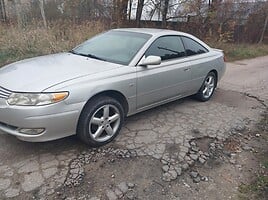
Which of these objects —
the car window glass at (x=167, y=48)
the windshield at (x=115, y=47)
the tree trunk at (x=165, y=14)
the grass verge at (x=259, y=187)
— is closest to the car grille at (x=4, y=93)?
the windshield at (x=115, y=47)

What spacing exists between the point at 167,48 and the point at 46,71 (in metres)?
2.00

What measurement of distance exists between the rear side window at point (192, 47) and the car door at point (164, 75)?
0.13m

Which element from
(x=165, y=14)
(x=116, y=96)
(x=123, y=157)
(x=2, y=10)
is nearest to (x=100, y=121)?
(x=116, y=96)

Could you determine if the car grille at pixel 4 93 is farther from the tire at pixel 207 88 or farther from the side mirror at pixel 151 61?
the tire at pixel 207 88

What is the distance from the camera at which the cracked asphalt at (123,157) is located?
103 inches

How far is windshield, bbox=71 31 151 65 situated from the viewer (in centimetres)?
376

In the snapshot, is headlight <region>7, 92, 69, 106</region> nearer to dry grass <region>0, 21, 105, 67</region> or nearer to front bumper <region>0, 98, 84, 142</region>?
front bumper <region>0, 98, 84, 142</region>

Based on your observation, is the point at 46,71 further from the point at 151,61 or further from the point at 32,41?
the point at 32,41

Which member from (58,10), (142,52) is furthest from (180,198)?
(58,10)

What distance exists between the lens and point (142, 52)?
148 inches

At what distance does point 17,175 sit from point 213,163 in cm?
226

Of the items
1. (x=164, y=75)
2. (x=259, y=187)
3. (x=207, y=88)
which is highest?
(x=164, y=75)

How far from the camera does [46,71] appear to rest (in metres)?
3.18

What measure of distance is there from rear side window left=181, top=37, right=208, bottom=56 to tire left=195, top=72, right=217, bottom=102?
1.80 ft
